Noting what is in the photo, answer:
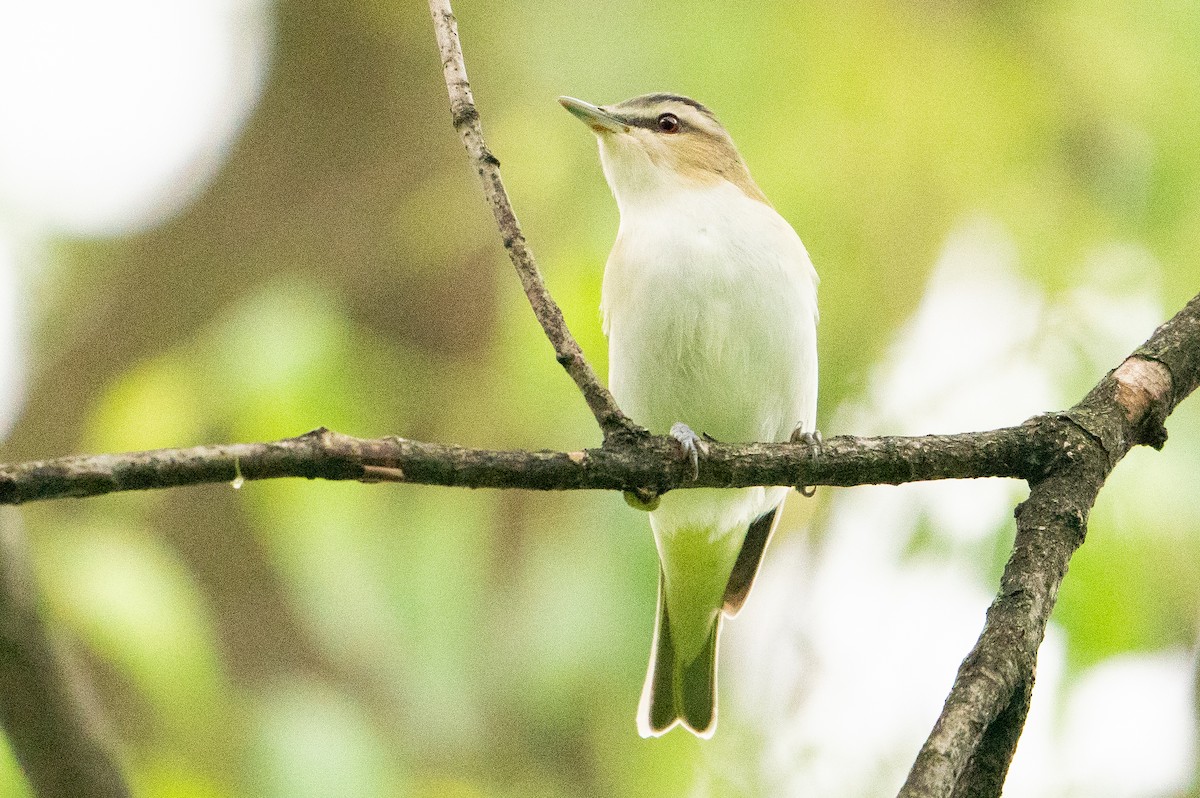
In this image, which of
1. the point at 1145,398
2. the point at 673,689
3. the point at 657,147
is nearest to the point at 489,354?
the point at 657,147

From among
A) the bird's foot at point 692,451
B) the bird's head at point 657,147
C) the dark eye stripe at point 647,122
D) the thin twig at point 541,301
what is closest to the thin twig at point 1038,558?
the bird's foot at point 692,451

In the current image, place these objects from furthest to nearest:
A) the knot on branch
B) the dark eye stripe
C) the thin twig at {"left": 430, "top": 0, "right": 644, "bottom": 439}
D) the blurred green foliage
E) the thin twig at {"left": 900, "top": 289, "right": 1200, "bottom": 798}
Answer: the dark eye stripe
the blurred green foliage
the knot on branch
the thin twig at {"left": 430, "top": 0, "right": 644, "bottom": 439}
the thin twig at {"left": 900, "top": 289, "right": 1200, "bottom": 798}

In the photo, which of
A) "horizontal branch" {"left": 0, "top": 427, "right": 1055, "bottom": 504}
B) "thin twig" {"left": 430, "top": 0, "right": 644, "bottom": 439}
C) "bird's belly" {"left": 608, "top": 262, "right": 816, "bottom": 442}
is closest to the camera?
"horizontal branch" {"left": 0, "top": 427, "right": 1055, "bottom": 504}

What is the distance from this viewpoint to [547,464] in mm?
1811

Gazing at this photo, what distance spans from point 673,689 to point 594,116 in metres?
2.04

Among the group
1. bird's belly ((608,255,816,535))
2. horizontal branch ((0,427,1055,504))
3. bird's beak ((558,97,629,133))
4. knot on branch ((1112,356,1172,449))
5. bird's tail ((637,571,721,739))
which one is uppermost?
bird's beak ((558,97,629,133))

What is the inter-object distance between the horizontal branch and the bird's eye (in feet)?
6.95

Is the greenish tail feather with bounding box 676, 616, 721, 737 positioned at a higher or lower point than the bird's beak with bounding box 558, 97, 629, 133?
lower

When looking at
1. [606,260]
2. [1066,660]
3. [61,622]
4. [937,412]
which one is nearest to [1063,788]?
[1066,660]

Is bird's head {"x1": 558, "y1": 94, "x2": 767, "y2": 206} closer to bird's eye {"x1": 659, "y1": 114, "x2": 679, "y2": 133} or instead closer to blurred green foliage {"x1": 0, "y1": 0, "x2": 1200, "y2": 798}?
bird's eye {"x1": 659, "y1": 114, "x2": 679, "y2": 133}

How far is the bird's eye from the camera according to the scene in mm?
4059

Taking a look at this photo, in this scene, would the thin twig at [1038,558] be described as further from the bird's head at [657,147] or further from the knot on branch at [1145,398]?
the bird's head at [657,147]

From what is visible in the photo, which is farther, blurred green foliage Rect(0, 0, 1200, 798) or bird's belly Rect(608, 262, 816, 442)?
bird's belly Rect(608, 262, 816, 442)

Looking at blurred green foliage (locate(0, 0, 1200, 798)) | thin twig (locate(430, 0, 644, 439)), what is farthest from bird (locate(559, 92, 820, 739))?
thin twig (locate(430, 0, 644, 439))
